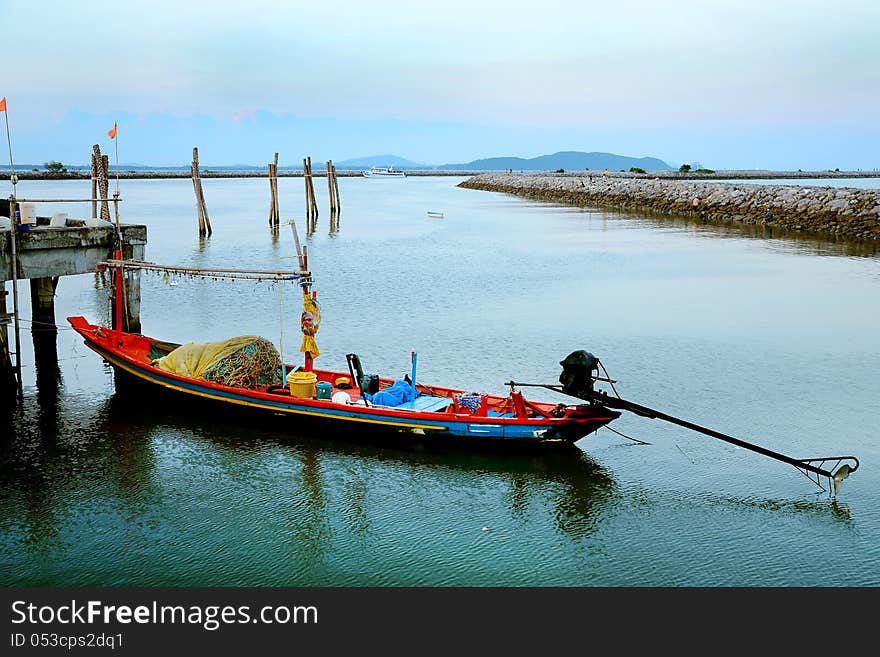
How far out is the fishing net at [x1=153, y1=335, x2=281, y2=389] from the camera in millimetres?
16797

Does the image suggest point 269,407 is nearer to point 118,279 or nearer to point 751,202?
point 118,279

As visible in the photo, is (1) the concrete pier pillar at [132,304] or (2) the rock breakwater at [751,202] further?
(2) the rock breakwater at [751,202]

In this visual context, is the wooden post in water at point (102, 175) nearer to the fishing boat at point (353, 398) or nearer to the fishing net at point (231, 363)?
the fishing boat at point (353, 398)

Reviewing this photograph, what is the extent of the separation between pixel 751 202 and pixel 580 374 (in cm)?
5530

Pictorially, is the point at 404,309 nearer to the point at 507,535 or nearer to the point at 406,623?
the point at 507,535

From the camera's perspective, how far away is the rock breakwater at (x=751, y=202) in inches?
2159

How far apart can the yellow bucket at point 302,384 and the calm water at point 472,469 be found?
0.77 meters

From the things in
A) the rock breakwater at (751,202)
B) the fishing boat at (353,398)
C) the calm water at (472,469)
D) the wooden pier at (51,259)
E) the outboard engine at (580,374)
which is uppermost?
the rock breakwater at (751,202)

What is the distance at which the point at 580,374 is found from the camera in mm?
14633

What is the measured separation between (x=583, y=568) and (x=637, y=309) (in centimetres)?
1809

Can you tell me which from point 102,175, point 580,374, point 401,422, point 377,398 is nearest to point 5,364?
point 377,398

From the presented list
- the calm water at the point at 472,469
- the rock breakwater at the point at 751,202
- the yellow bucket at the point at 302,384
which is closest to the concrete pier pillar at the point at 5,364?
the calm water at the point at 472,469

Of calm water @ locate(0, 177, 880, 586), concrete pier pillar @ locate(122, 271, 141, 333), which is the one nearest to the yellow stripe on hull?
calm water @ locate(0, 177, 880, 586)

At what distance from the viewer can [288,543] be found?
12039 mm
